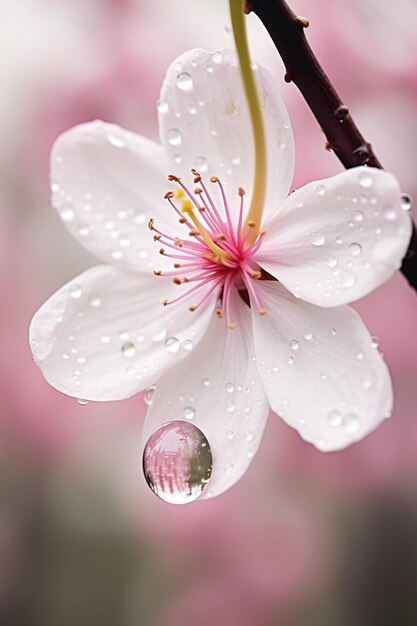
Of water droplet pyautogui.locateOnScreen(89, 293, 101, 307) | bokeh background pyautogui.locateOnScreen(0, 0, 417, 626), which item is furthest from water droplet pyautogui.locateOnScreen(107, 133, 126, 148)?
bokeh background pyautogui.locateOnScreen(0, 0, 417, 626)

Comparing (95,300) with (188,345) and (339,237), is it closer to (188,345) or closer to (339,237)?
(188,345)

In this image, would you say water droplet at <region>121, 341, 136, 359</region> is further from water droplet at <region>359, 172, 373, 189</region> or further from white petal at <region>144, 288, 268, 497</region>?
water droplet at <region>359, 172, 373, 189</region>

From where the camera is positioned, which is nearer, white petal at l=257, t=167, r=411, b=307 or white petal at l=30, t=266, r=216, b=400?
white petal at l=257, t=167, r=411, b=307

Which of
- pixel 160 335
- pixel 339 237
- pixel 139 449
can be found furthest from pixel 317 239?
pixel 139 449

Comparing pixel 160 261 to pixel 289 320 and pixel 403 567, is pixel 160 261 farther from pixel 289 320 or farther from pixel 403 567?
pixel 403 567

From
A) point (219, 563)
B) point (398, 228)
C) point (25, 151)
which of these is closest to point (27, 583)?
point (219, 563)

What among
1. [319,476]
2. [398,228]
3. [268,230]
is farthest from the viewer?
[319,476]
